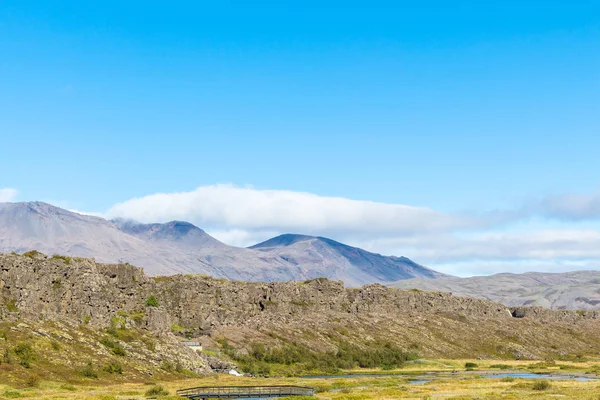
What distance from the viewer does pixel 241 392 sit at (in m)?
99.8

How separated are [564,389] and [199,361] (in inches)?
2808

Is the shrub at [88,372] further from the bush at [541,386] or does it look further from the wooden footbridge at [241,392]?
the bush at [541,386]

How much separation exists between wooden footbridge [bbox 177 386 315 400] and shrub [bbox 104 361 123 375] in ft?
77.2

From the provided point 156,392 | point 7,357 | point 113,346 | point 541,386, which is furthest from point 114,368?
point 541,386

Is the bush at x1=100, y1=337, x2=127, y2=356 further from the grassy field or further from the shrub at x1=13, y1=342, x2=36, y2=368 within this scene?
the shrub at x1=13, y1=342, x2=36, y2=368

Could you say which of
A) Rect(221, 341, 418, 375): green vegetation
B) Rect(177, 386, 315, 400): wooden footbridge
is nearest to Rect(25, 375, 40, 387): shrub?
Rect(177, 386, 315, 400): wooden footbridge

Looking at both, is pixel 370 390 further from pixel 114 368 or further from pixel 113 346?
pixel 113 346

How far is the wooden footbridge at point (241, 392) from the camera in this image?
9531cm

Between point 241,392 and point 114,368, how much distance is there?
93.6 feet

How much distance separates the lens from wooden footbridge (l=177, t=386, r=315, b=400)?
95312 mm

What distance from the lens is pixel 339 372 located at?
172 meters

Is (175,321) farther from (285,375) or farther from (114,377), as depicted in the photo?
(114,377)

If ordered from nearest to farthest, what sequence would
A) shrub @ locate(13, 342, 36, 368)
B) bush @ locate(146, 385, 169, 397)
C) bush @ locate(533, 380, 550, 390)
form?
bush @ locate(146, 385, 169, 397) < shrub @ locate(13, 342, 36, 368) < bush @ locate(533, 380, 550, 390)

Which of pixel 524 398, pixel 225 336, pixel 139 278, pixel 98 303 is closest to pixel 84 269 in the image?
pixel 98 303
